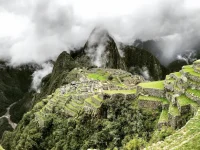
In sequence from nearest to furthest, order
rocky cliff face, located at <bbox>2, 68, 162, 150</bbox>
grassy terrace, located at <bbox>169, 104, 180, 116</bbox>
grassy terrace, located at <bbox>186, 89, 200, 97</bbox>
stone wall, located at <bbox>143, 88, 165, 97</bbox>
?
grassy terrace, located at <bbox>169, 104, 180, 116</bbox>, grassy terrace, located at <bbox>186, 89, 200, 97</bbox>, rocky cliff face, located at <bbox>2, 68, 162, 150</bbox>, stone wall, located at <bbox>143, 88, 165, 97</bbox>

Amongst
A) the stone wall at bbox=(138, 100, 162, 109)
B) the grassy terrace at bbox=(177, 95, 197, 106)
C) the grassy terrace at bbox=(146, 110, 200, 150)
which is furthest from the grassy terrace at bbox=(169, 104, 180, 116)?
→ the grassy terrace at bbox=(146, 110, 200, 150)

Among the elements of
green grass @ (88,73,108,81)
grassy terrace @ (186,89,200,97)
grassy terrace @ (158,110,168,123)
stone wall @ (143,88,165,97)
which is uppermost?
green grass @ (88,73,108,81)

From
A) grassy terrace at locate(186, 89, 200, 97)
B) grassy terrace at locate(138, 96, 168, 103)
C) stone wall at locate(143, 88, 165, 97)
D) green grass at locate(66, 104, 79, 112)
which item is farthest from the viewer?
green grass at locate(66, 104, 79, 112)

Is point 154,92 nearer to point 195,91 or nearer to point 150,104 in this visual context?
point 150,104

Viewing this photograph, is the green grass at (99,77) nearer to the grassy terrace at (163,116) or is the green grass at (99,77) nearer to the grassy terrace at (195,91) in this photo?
the grassy terrace at (163,116)

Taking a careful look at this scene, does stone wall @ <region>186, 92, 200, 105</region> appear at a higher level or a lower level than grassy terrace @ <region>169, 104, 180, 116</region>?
higher

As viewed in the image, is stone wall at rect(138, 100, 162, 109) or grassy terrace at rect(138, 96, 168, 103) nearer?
stone wall at rect(138, 100, 162, 109)

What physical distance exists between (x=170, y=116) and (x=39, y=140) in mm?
34690

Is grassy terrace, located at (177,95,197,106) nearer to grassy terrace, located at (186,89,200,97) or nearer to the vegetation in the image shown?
grassy terrace, located at (186,89,200,97)

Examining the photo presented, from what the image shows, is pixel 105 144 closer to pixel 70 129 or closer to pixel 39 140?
pixel 70 129

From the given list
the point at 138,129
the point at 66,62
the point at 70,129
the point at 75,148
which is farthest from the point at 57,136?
the point at 66,62

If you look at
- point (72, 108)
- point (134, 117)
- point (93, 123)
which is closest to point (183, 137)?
point (134, 117)

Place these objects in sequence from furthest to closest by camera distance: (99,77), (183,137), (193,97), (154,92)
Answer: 1. (99,77)
2. (154,92)
3. (193,97)
4. (183,137)

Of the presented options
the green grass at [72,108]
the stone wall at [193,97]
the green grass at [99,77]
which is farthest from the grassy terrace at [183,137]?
the green grass at [99,77]
